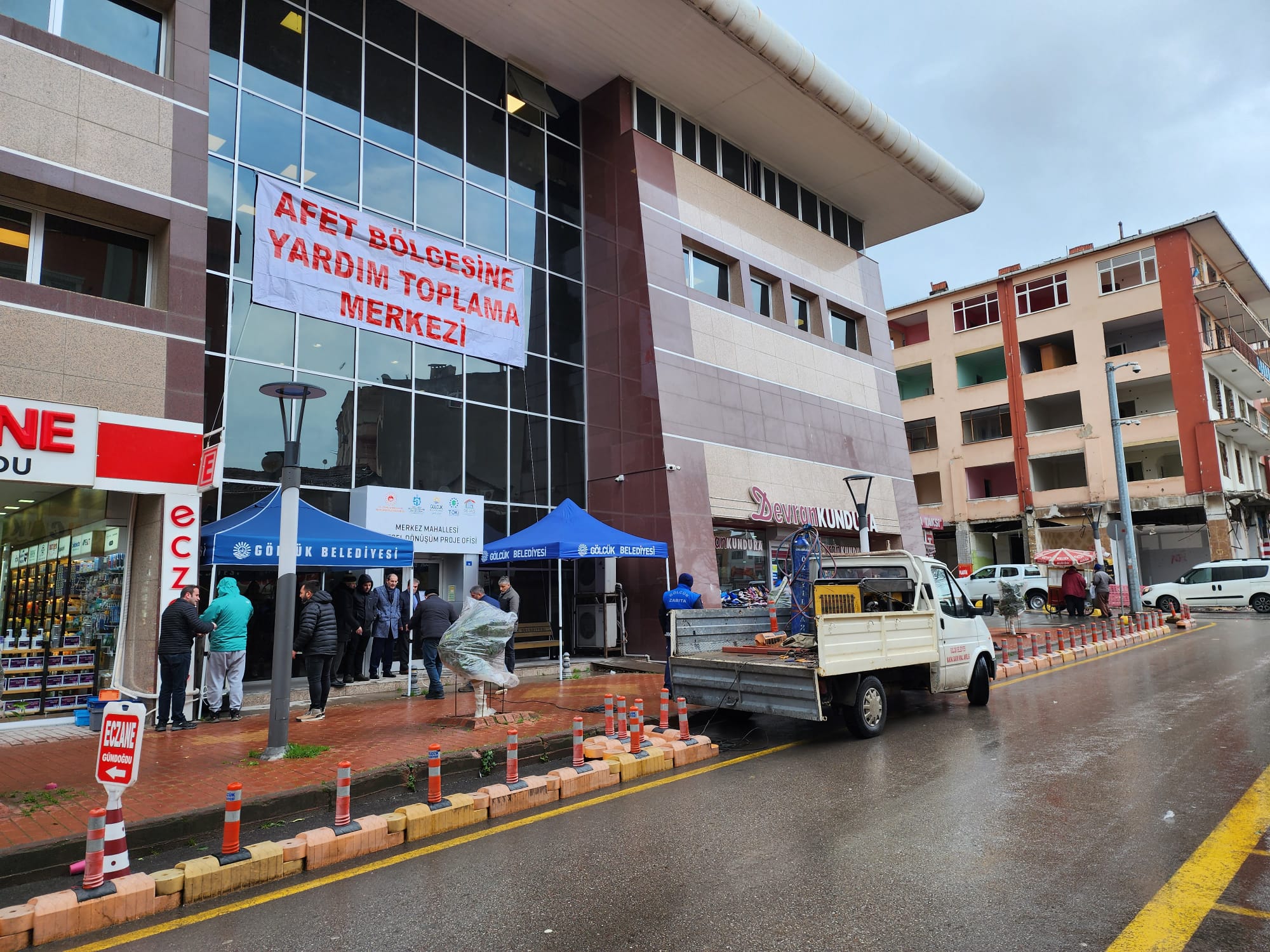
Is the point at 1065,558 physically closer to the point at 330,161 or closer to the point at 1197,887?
the point at 330,161

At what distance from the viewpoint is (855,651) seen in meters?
8.92

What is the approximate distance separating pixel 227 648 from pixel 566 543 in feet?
19.3

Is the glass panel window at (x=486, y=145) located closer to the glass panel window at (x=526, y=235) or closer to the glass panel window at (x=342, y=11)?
the glass panel window at (x=526, y=235)

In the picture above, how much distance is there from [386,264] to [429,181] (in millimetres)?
2486

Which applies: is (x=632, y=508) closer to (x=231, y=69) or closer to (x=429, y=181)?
(x=429, y=181)

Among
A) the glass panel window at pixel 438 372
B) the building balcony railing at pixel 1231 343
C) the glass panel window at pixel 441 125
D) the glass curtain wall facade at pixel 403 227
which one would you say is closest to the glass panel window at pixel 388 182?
the glass curtain wall facade at pixel 403 227

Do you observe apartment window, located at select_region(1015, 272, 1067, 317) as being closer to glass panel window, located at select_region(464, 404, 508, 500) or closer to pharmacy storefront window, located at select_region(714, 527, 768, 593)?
pharmacy storefront window, located at select_region(714, 527, 768, 593)

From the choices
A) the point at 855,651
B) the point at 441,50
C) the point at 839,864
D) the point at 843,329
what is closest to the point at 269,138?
the point at 441,50

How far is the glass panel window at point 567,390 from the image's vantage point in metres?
19.2

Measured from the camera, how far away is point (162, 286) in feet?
38.8

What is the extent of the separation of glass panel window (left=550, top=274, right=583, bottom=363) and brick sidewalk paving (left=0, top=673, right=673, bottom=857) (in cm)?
956

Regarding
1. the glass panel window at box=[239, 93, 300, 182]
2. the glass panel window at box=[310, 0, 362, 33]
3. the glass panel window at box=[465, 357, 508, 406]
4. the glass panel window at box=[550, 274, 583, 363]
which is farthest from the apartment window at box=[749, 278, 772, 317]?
the glass panel window at box=[239, 93, 300, 182]

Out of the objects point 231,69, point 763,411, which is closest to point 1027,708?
point 763,411

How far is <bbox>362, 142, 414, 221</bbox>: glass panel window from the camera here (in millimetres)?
16391
